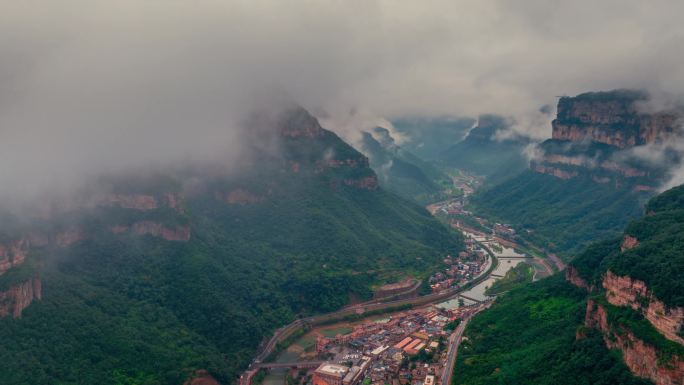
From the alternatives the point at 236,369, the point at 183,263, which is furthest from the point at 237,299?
the point at 236,369

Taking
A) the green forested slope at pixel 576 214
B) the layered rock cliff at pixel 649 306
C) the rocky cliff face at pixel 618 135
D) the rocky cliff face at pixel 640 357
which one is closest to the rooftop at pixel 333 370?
the layered rock cliff at pixel 649 306

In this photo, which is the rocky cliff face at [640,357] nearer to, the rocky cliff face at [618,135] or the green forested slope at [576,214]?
the green forested slope at [576,214]

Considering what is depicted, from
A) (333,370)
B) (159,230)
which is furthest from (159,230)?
(333,370)

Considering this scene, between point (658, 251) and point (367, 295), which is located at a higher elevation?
point (658, 251)

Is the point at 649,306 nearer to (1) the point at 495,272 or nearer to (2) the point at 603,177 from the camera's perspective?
(1) the point at 495,272

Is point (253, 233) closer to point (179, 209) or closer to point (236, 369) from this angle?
point (179, 209)

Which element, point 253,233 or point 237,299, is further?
point 253,233
